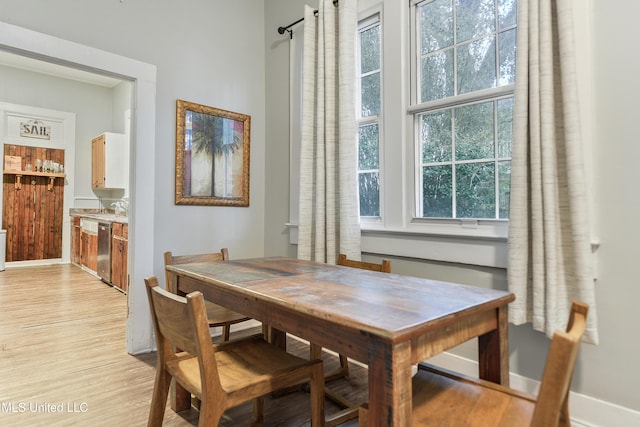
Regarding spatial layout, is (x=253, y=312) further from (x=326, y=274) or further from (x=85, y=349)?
(x=85, y=349)

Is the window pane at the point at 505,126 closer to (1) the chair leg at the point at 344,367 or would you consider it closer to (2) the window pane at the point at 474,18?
(2) the window pane at the point at 474,18

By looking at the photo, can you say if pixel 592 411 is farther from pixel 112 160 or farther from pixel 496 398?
pixel 112 160

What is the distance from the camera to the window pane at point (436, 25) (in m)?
2.30

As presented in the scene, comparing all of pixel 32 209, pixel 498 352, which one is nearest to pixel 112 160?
pixel 32 209

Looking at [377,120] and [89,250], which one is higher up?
[377,120]

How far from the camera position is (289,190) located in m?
3.26

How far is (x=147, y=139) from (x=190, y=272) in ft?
4.80

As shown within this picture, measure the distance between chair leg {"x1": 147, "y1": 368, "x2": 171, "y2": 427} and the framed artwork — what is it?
68.0 inches

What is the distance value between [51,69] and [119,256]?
3785mm

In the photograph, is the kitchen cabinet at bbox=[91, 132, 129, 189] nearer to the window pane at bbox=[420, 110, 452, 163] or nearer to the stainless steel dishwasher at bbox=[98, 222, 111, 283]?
the stainless steel dishwasher at bbox=[98, 222, 111, 283]

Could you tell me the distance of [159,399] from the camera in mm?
1388

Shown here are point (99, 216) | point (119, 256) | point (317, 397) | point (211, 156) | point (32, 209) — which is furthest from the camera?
point (32, 209)

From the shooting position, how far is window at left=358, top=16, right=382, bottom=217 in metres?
2.68

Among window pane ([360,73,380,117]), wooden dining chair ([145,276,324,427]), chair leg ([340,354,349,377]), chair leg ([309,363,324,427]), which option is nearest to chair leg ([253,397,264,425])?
wooden dining chair ([145,276,324,427])
